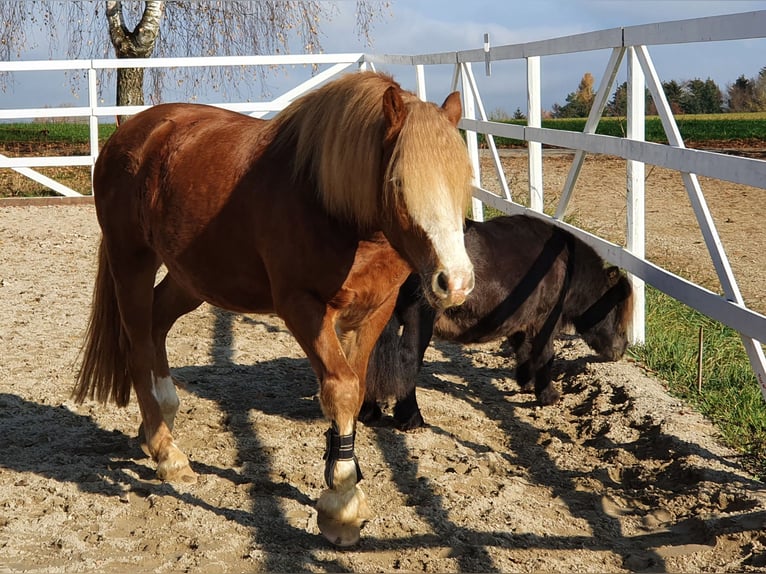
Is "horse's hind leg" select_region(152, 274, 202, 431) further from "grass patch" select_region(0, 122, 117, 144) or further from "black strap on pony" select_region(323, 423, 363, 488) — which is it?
"grass patch" select_region(0, 122, 117, 144)

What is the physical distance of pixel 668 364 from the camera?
551 cm

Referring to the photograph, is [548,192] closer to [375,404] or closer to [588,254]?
[588,254]

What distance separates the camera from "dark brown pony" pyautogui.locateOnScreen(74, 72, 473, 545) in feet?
9.99

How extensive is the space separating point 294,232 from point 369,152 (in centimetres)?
48

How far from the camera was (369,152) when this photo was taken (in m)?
3.15

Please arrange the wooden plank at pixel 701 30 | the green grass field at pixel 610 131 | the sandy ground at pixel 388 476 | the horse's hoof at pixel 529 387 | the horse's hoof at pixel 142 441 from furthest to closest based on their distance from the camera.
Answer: the green grass field at pixel 610 131 < the horse's hoof at pixel 529 387 < the horse's hoof at pixel 142 441 < the wooden plank at pixel 701 30 < the sandy ground at pixel 388 476

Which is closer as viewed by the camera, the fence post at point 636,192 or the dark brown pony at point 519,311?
the dark brown pony at point 519,311

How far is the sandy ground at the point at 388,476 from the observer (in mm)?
3316

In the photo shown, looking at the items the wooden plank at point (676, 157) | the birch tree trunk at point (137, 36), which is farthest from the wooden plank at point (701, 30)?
the birch tree trunk at point (137, 36)

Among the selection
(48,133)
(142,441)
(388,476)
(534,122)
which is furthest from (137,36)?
(388,476)

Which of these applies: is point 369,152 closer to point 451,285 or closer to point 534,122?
point 451,285

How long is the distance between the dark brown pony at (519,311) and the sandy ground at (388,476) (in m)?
0.20

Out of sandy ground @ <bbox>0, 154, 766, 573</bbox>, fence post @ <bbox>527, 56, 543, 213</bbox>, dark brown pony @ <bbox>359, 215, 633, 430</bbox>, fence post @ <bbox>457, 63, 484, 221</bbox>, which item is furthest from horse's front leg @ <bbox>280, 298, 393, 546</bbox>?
fence post @ <bbox>457, 63, 484, 221</bbox>

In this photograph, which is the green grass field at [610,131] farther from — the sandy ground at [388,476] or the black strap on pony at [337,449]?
the black strap on pony at [337,449]
